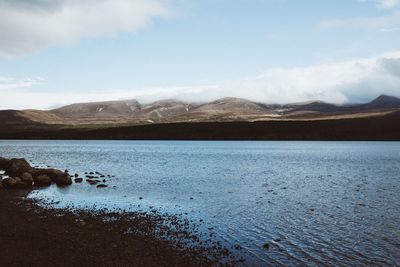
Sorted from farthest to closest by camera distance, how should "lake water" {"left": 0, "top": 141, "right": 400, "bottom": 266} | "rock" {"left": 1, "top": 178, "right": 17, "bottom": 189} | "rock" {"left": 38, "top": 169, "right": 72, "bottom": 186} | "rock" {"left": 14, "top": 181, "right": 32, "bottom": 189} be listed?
"rock" {"left": 38, "top": 169, "right": 72, "bottom": 186}, "rock" {"left": 14, "top": 181, "right": 32, "bottom": 189}, "rock" {"left": 1, "top": 178, "right": 17, "bottom": 189}, "lake water" {"left": 0, "top": 141, "right": 400, "bottom": 266}

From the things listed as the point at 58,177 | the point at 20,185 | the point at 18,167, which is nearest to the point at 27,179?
the point at 20,185

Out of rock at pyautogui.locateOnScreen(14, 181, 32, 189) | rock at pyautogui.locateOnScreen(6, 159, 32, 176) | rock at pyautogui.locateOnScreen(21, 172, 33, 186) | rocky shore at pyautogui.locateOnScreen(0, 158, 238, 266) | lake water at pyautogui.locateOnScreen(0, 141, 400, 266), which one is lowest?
lake water at pyautogui.locateOnScreen(0, 141, 400, 266)

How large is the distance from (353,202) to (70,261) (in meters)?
27.3

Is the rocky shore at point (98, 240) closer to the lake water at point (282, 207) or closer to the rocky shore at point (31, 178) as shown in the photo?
the lake water at point (282, 207)

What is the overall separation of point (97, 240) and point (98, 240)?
56 mm

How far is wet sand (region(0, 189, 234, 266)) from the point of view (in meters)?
20.5

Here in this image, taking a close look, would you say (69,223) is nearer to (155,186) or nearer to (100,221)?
(100,221)

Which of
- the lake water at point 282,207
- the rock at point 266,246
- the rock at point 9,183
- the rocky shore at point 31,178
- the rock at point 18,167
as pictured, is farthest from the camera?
the rock at point 18,167

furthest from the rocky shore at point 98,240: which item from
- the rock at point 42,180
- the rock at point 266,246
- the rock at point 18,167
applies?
the rock at point 18,167

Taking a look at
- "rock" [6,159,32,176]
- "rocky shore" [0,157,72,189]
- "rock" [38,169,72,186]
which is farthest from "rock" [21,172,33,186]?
"rock" [6,159,32,176]

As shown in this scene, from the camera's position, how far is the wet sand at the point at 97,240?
2053 cm

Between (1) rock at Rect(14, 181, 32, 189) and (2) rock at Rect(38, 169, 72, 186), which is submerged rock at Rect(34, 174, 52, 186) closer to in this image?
(2) rock at Rect(38, 169, 72, 186)

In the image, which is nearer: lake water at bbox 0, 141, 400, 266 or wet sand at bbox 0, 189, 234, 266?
wet sand at bbox 0, 189, 234, 266

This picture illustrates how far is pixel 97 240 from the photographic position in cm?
2416
